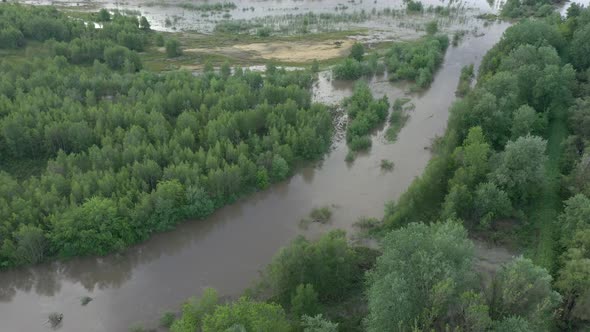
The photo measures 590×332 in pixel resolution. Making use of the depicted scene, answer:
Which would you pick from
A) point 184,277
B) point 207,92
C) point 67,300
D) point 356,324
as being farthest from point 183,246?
point 207,92

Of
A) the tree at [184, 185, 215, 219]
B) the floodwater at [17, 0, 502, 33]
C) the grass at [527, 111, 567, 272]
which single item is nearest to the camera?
the grass at [527, 111, 567, 272]

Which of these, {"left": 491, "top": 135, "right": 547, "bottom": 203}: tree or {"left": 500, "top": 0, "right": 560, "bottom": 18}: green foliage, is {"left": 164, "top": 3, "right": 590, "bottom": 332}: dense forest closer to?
{"left": 491, "top": 135, "right": 547, "bottom": 203}: tree

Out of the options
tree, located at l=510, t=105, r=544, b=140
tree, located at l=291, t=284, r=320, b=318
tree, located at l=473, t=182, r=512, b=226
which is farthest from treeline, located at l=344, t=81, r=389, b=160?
tree, located at l=291, t=284, r=320, b=318

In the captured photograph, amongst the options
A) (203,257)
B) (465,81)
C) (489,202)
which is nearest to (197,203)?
(203,257)

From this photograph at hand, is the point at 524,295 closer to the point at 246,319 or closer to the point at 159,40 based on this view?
the point at 246,319

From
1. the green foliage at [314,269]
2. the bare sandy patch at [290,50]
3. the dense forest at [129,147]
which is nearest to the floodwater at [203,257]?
the dense forest at [129,147]

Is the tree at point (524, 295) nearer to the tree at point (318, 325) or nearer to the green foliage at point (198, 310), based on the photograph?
the tree at point (318, 325)
